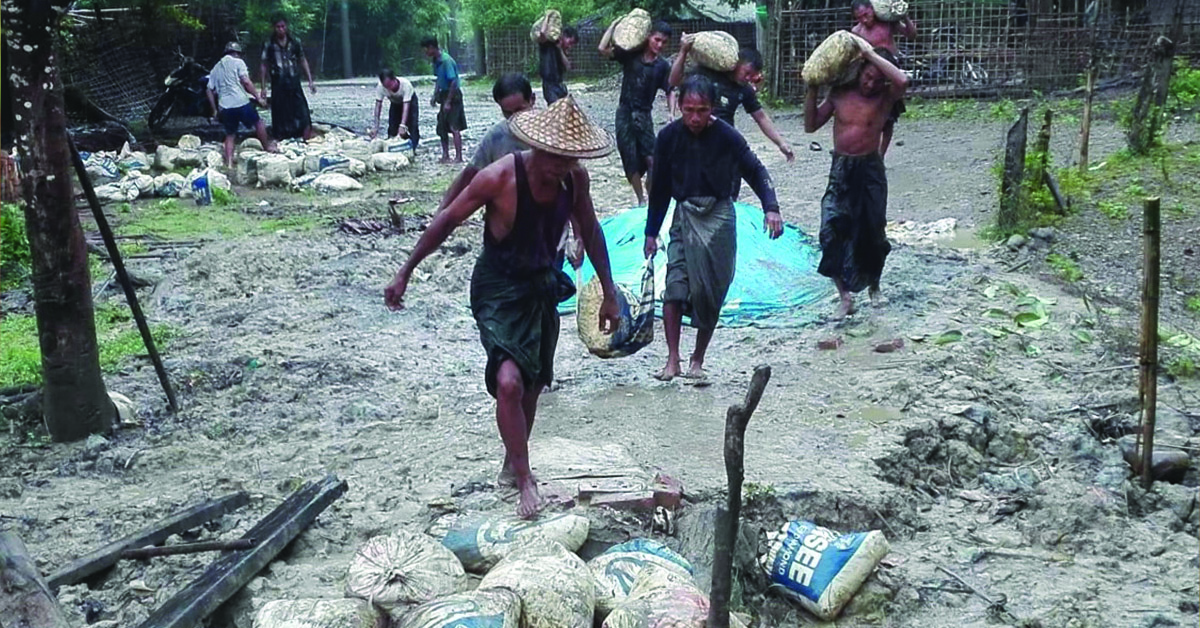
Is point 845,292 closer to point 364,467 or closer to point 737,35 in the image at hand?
point 364,467

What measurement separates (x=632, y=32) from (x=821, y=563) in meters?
6.61

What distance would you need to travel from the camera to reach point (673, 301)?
20.5 feet

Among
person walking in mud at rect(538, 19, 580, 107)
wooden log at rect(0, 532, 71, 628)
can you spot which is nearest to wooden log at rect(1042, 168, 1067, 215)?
person walking in mud at rect(538, 19, 580, 107)

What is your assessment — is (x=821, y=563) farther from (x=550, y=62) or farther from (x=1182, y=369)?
(x=550, y=62)

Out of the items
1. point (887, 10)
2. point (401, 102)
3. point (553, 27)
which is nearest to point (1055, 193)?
point (887, 10)

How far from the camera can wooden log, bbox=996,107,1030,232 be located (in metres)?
9.26

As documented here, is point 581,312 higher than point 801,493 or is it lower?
higher

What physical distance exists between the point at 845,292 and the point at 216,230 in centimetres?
647

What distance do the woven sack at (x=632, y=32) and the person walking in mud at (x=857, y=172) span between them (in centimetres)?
286

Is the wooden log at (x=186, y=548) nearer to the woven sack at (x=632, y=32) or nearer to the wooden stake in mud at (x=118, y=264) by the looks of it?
the wooden stake in mud at (x=118, y=264)

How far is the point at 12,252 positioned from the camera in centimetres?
964

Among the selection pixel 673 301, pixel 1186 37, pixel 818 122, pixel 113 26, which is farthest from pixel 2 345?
pixel 1186 37

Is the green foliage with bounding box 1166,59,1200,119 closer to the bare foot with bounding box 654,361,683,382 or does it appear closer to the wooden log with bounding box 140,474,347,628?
the bare foot with bounding box 654,361,683,382

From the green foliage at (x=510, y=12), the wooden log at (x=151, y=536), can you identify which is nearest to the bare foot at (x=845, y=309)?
the wooden log at (x=151, y=536)
